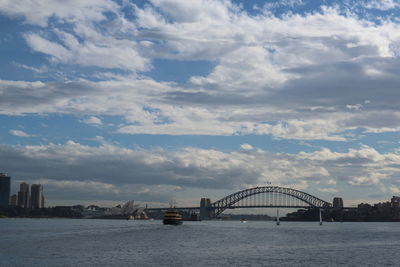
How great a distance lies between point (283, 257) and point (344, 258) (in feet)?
21.6

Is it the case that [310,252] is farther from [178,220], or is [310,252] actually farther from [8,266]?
[178,220]

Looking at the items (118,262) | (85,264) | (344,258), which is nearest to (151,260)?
(118,262)

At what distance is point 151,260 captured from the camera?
53.2m

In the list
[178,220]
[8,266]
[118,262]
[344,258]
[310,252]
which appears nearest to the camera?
[8,266]

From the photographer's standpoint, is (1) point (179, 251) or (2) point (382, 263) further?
(1) point (179, 251)

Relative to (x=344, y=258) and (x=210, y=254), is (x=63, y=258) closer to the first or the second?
(x=210, y=254)

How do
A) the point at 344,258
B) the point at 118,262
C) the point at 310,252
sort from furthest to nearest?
the point at 310,252 < the point at 344,258 < the point at 118,262

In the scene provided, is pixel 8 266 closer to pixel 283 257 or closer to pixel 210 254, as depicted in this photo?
pixel 210 254

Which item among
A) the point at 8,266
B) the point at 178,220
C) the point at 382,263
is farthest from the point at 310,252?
the point at 178,220

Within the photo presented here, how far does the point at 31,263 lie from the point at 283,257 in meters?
26.4

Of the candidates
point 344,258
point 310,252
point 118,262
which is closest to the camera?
point 118,262

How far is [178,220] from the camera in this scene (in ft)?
589

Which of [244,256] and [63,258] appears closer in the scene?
[63,258]

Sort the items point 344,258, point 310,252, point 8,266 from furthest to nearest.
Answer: point 310,252
point 344,258
point 8,266
